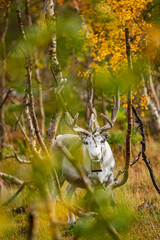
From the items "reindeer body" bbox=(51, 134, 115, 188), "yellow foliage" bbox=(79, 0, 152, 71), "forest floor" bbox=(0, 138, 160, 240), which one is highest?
"yellow foliage" bbox=(79, 0, 152, 71)

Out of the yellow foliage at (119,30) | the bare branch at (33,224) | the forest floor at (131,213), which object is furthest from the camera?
the yellow foliage at (119,30)

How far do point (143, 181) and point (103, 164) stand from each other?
2.23 meters

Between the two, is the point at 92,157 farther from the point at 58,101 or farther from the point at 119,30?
the point at 119,30

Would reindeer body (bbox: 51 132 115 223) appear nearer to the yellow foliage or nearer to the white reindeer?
the white reindeer

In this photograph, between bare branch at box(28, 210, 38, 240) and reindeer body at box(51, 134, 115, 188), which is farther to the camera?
reindeer body at box(51, 134, 115, 188)

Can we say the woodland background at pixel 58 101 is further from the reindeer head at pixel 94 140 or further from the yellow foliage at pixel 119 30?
the reindeer head at pixel 94 140

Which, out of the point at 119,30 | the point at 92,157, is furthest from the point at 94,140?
the point at 119,30

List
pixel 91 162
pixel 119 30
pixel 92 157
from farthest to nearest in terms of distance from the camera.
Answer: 1. pixel 119 30
2. pixel 91 162
3. pixel 92 157

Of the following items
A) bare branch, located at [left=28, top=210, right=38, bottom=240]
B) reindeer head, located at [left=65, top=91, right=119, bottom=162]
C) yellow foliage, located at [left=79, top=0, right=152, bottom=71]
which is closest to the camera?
bare branch, located at [left=28, top=210, right=38, bottom=240]

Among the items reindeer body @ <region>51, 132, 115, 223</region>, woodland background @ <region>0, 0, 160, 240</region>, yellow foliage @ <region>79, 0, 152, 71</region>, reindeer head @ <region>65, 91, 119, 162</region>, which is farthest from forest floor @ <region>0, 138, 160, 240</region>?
yellow foliage @ <region>79, 0, 152, 71</region>

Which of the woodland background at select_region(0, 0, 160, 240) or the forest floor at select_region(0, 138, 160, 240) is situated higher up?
the woodland background at select_region(0, 0, 160, 240)

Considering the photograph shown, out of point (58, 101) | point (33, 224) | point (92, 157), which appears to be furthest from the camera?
point (92, 157)

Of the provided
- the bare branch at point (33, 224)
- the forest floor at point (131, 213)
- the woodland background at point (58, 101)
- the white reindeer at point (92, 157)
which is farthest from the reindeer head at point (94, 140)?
the bare branch at point (33, 224)

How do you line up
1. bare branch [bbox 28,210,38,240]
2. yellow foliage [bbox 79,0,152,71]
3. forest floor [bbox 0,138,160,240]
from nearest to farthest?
bare branch [bbox 28,210,38,240] → forest floor [bbox 0,138,160,240] → yellow foliage [bbox 79,0,152,71]
